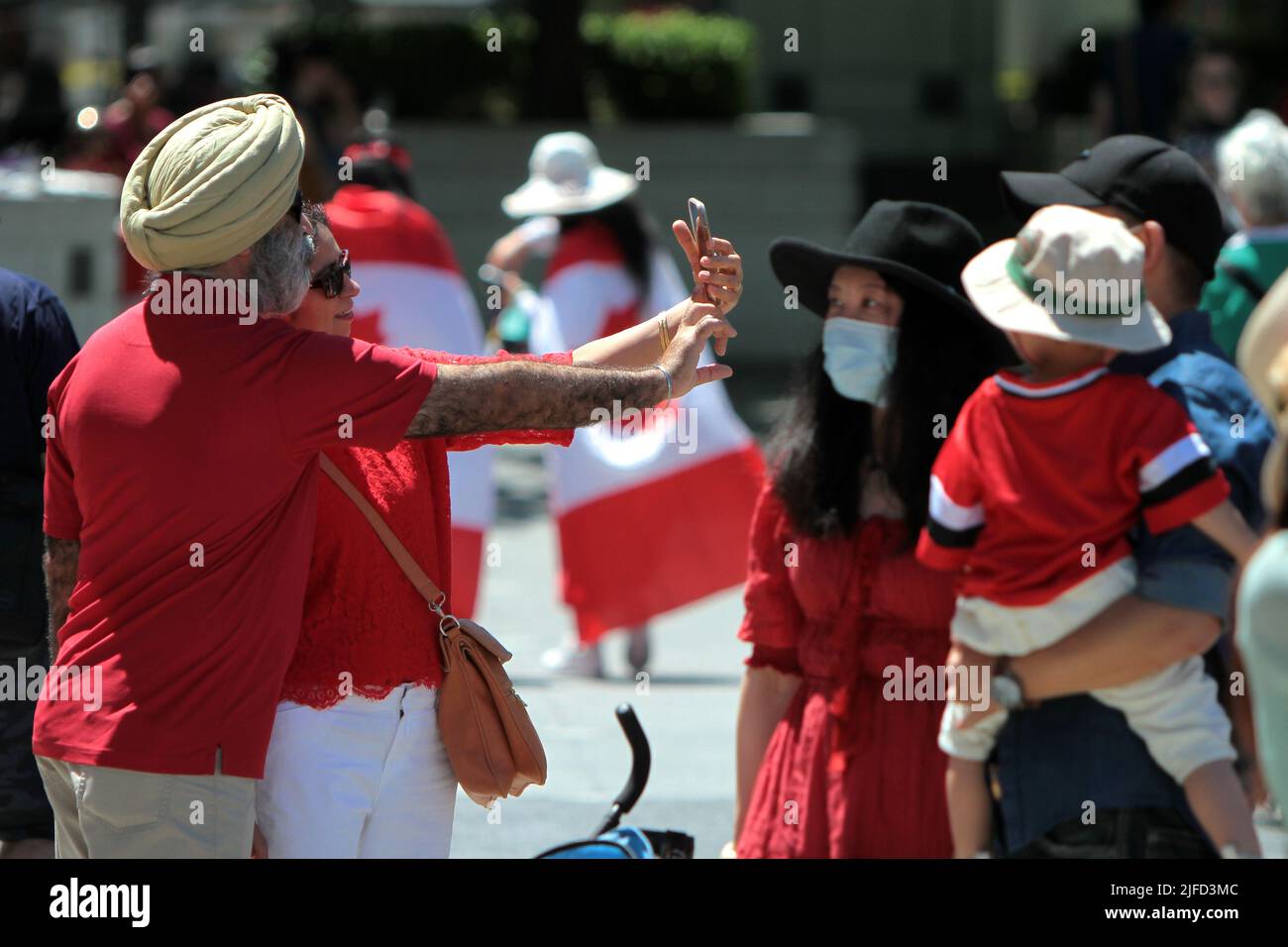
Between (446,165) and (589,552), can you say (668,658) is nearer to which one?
(589,552)

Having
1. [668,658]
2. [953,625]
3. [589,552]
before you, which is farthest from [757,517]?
[668,658]

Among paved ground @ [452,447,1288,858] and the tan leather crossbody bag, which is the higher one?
the tan leather crossbody bag

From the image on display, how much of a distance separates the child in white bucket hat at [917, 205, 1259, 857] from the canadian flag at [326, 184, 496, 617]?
12.4ft

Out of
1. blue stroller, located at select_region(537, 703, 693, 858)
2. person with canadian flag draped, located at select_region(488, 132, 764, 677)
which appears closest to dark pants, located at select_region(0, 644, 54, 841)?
blue stroller, located at select_region(537, 703, 693, 858)

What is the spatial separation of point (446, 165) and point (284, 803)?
13465 mm

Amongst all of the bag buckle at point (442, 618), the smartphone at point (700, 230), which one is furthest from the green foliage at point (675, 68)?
the bag buckle at point (442, 618)

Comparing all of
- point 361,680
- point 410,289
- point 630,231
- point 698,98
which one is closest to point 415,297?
point 410,289

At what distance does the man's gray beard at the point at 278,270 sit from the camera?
3.17m

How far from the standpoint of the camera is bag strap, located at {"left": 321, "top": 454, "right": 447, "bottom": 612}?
3.38 meters

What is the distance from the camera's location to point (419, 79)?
1733cm

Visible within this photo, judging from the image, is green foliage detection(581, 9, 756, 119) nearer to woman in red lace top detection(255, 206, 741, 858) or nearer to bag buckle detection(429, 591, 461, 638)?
woman in red lace top detection(255, 206, 741, 858)

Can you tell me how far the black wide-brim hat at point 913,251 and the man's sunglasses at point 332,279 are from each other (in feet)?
3.38

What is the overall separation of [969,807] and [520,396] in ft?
3.65

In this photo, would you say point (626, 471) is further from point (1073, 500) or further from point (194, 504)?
point (194, 504)
